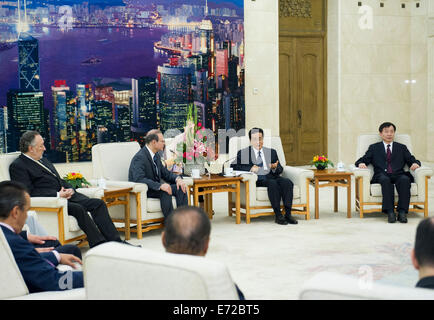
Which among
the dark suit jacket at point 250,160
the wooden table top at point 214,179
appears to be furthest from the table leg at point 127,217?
the dark suit jacket at point 250,160

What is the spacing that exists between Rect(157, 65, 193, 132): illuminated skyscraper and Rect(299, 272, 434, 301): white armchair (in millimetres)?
8987

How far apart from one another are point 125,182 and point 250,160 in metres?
1.73

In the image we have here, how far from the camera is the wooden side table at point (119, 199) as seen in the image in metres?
6.25

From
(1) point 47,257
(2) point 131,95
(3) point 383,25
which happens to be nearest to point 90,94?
(2) point 131,95

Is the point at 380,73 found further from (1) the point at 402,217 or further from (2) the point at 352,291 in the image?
(2) the point at 352,291

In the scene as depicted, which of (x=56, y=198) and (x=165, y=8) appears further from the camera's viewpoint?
(x=165, y=8)

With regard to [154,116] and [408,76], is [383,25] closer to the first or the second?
[408,76]

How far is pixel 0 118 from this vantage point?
9539mm

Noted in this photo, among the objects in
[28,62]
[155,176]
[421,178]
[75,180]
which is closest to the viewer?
[75,180]

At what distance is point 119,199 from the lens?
6.73 m

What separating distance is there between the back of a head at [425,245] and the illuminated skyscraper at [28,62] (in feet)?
27.8

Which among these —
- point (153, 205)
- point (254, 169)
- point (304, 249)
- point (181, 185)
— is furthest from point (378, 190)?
point (153, 205)

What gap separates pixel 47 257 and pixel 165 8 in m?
7.55

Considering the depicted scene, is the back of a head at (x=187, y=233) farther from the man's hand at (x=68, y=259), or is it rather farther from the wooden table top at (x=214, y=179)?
the wooden table top at (x=214, y=179)
